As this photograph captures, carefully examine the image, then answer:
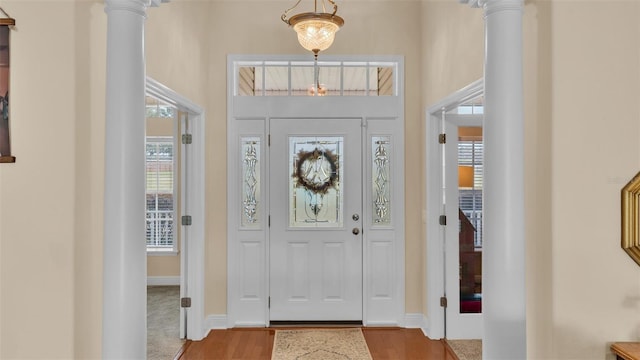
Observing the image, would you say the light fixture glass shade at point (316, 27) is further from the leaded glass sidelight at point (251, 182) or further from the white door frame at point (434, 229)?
the leaded glass sidelight at point (251, 182)

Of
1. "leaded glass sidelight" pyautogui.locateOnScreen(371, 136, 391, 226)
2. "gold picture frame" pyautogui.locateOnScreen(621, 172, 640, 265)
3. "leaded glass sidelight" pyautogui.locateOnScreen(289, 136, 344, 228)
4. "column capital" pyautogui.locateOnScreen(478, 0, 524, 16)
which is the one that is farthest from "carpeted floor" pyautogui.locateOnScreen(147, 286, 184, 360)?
"column capital" pyautogui.locateOnScreen(478, 0, 524, 16)

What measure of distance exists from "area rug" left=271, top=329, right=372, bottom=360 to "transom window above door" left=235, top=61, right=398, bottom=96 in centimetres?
234

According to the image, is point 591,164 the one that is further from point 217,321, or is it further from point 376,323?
point 217,321

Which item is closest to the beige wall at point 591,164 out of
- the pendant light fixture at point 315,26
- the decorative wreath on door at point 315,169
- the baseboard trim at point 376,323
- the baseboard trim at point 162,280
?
the pendant light fixture at point 315,26

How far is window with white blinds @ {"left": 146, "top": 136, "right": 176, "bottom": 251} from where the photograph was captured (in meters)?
6.04

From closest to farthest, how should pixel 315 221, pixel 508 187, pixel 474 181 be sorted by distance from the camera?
pixel 508 187 → pixel 474 181 → pixel 315 221

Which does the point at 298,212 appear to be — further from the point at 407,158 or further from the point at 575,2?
the point at 575,2

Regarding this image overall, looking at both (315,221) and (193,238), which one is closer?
(193,238)

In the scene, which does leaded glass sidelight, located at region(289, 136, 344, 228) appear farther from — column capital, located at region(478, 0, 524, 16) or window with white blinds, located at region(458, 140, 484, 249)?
column capital, located at region(478, 0, 524, 16)

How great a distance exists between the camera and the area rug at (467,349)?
3581mm

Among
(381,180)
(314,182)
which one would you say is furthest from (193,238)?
(381,180)

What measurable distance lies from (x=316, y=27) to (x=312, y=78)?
1213mm

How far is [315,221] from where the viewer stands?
14.3 feet

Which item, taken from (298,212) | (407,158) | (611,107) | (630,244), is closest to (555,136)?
(611,107)
